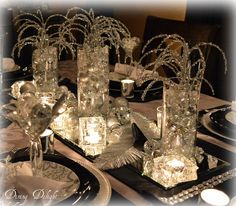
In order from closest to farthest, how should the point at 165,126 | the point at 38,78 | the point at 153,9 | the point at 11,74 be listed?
A: the point at 165,126 < the point at 38,78 < the point at 11,74 < the point at 153,9

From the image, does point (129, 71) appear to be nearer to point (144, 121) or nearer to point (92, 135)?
point (144, 121)

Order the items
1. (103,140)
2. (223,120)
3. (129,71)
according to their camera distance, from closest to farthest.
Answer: (103,140)
(223,120)
(129,71)

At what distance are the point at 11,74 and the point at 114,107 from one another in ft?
1.63

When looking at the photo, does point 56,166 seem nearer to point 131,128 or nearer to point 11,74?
point 131,128

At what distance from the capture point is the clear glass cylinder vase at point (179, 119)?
90cm

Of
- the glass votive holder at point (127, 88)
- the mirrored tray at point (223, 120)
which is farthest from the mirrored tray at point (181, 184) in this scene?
the glass votive holder at point (127, 88)

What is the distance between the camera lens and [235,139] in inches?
39.9

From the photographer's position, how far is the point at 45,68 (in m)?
1.31

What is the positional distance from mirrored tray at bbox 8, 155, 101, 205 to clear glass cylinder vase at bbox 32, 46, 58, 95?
50 cm

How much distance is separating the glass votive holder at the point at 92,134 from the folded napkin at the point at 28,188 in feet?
0.81

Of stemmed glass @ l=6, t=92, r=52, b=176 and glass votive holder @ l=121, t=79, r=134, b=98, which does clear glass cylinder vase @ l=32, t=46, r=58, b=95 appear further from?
stemmed glass @ l=6, t=92, r=52, b=176

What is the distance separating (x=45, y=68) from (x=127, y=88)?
27 centimetres

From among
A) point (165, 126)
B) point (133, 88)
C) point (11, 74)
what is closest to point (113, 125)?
point (165, 126)

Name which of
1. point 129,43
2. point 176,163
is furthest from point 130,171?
point 129,43
